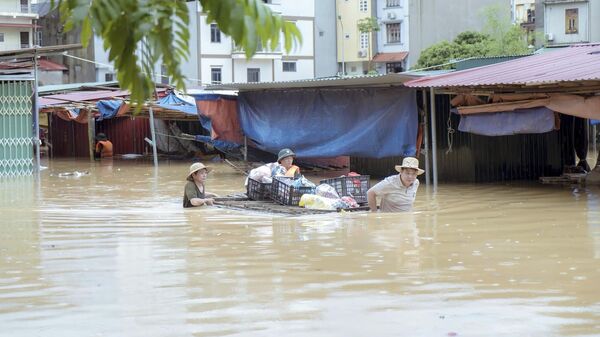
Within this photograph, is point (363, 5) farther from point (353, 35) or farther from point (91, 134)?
point (91, 134)

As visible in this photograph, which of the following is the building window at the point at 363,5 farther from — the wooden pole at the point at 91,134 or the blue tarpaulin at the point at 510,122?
the blue tarpaulin at the point at 510,122

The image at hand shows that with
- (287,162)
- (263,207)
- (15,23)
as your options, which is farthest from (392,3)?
(263,207)

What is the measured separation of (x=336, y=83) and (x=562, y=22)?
35993mm

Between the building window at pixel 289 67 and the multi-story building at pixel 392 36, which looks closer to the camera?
the building window at pixel 289 67

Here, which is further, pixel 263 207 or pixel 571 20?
pixel 571 20

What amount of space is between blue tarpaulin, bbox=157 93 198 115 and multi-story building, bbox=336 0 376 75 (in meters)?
35.6

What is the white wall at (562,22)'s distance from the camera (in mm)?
50844

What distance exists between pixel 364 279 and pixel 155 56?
4940 mm

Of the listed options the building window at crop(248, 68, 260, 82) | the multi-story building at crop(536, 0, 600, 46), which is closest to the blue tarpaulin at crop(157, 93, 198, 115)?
the multi-story building at crop(536, 0, 600, 46)

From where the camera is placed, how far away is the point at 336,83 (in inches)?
735

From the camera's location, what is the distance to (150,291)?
7082 millimetres

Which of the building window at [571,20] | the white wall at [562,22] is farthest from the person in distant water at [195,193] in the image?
the building window at [571,20]

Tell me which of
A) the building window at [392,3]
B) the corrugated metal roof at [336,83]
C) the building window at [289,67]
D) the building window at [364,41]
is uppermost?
the building window at [392,3]

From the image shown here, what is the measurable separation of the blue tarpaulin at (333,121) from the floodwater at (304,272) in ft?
15.2
